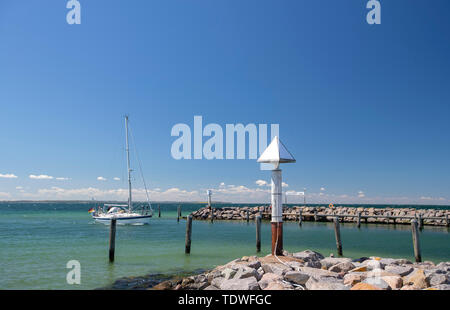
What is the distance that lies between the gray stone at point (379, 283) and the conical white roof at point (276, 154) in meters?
3.81

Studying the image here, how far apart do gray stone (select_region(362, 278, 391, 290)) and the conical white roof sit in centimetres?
381

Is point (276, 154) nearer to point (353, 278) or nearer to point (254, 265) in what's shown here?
point (254, 265)

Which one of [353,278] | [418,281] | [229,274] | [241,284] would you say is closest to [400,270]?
[418,281]

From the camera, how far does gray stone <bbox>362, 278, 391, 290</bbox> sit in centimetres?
674

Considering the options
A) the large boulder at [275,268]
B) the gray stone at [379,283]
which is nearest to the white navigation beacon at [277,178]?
the large boulder at [275,268]

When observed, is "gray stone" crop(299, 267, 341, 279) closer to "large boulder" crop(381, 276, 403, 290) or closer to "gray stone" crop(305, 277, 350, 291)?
"gray stone" crop(305, 277, 350, 291)

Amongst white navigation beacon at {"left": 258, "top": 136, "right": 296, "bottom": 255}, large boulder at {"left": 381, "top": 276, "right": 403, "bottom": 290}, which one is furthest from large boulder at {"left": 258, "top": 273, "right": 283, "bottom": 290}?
large boulder at {"left": 381, "top": 276, "right": 403, "bottom": 290}

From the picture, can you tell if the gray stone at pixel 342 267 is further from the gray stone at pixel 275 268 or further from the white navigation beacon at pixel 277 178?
the white navigation beacon at pixel 277 178

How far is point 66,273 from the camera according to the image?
491 inches

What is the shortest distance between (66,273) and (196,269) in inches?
190

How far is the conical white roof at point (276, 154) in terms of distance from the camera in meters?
9.63

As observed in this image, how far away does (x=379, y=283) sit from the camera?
6930mm

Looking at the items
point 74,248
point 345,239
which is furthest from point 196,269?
point 345,239

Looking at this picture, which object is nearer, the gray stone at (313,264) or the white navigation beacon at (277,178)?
the gray stone at (313,264)
